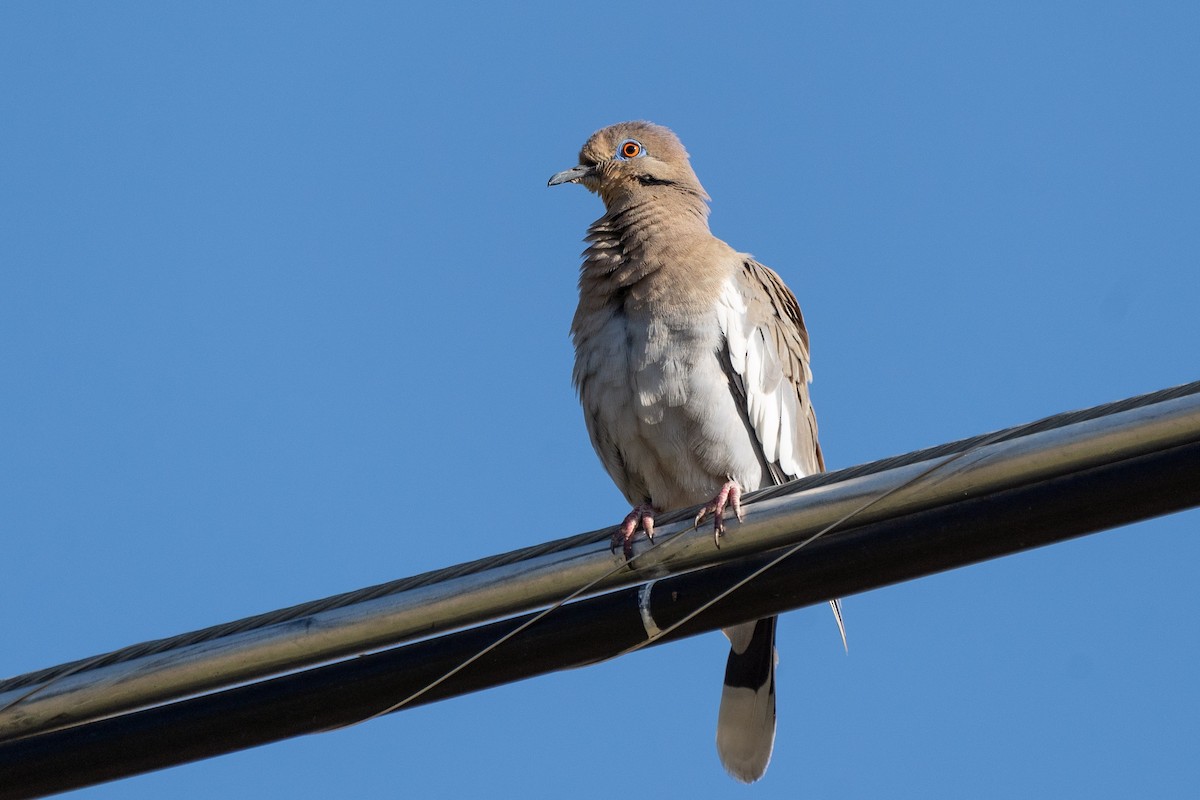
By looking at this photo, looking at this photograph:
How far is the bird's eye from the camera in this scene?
748cm

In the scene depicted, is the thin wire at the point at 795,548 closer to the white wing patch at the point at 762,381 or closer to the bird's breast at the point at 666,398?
the bird's breast at the point at 666,398

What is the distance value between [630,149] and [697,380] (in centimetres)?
183

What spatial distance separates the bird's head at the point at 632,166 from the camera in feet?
23.9

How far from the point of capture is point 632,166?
7.39 meters

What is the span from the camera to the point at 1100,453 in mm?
2951

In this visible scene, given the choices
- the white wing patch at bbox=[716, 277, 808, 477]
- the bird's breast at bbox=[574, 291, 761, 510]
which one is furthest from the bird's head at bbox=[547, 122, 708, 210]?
the bird's breast at bbox=[574, 291, 761, 510]

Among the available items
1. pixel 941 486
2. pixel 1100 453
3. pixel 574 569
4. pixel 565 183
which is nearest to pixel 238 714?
pixel 574 569

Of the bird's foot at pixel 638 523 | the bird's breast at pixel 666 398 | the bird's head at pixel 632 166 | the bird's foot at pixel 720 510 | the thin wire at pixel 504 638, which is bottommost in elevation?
the thin wire at pixel 504 638

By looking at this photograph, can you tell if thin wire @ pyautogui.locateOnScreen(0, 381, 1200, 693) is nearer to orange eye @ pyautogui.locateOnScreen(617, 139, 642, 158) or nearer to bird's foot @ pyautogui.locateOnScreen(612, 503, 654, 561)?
bird's foot @ pyautogui.locateOnScreen(612, 503, 654, 561)

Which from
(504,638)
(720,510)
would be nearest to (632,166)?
(720,510)

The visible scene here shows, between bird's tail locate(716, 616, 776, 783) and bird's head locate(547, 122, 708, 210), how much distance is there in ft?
7.41

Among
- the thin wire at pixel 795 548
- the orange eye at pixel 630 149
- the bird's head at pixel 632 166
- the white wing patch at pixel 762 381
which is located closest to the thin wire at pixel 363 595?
the thin wire at pixel 795 548

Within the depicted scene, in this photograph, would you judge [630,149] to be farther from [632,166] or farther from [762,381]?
[762,381]

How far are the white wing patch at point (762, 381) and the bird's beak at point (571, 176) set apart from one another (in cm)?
143
